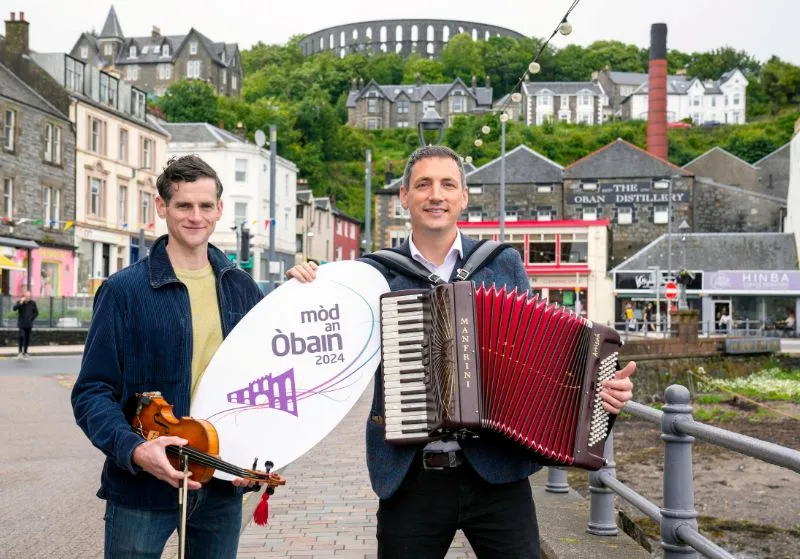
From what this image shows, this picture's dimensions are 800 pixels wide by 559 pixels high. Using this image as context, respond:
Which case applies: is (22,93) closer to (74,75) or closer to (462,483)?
(74,75)

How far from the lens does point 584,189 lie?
68938 mm

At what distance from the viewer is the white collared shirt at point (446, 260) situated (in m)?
3.71

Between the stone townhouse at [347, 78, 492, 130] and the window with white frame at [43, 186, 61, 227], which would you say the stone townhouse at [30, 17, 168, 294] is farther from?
the stone townhouse at [347, 78, 492, 130]

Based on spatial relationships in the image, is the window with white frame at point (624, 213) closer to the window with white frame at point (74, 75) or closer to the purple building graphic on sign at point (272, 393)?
the window with white frame at point (74, 75)

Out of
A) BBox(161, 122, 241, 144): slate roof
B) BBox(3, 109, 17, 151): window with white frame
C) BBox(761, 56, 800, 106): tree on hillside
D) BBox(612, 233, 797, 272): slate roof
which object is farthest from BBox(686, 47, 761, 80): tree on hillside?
BBox(3, 109, 17, 151): window with white frame

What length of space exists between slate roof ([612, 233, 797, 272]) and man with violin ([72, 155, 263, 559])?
2263 inches

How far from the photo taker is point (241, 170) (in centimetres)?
5675

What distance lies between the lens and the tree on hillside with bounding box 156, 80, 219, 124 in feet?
270

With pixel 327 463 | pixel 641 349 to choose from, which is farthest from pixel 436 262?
pixel 641 349

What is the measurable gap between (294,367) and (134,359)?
59 cm

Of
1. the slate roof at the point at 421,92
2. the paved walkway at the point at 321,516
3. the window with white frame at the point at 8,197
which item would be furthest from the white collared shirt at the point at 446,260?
the slate roof at the point at 421,92

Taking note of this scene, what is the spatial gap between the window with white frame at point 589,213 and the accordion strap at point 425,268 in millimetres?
66063

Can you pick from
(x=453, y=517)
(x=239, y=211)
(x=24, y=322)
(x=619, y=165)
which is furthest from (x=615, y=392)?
(x=619, y=165)

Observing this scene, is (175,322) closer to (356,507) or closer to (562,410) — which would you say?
(562,410)
